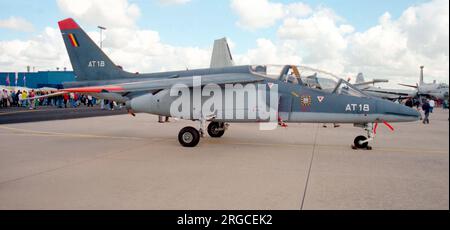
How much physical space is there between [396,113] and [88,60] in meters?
9.81

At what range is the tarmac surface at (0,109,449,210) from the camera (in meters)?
4.47

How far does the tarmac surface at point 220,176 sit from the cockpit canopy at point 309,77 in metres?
1.64

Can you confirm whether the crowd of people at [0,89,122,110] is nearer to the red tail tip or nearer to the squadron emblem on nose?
the red tail tip

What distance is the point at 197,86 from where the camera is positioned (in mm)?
9547

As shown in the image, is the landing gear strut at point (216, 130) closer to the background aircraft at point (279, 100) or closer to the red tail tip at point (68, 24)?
the background aircraft at point (279, 100)

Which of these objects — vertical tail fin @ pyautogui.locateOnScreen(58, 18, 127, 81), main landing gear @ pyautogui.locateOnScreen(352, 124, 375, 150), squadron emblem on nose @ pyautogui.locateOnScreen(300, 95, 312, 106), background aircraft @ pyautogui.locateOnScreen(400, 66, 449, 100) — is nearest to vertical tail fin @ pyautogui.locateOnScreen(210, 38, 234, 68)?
vertical tail fin @ pyautogui.locateOnScreen(58, 18, 127, 81)

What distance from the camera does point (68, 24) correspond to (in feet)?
37.9

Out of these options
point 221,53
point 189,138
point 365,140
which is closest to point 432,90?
point 221,53

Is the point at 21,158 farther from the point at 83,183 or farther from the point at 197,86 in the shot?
the point at 197,86
